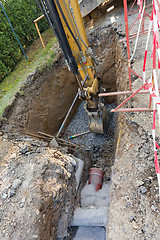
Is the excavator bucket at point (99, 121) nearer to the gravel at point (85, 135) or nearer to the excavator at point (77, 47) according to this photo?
the excavator at point (77, 47)

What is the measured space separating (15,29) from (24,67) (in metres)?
1.79

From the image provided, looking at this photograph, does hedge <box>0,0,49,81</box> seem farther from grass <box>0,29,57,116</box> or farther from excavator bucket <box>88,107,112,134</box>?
excavator bucket <box>88,107,112,134</box>

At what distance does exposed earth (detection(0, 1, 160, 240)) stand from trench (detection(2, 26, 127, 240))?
3 cm

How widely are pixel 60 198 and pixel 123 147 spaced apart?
1685 mm

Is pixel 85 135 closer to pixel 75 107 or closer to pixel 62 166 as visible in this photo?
pixel 75 107

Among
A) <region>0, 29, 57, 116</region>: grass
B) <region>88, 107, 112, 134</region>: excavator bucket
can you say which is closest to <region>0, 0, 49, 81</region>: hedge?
<region>0, 29, 57, 116</region>: grass

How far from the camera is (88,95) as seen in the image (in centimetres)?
455

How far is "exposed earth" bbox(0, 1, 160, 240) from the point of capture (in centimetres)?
266

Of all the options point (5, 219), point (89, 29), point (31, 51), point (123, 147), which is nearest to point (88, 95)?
point (123, 147)

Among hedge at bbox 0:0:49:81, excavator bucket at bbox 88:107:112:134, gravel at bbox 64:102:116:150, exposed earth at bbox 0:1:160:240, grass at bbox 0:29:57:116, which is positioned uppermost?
hedge at bbox 0:0:49:81

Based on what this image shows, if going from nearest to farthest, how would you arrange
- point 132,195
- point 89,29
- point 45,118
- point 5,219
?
point 132,195
point 5,219
point 45,118
point 89,29

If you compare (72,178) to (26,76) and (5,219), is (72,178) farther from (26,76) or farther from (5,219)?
(26,76)

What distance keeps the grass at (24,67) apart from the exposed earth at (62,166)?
29cm

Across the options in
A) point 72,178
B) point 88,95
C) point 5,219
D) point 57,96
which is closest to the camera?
point 5,219
